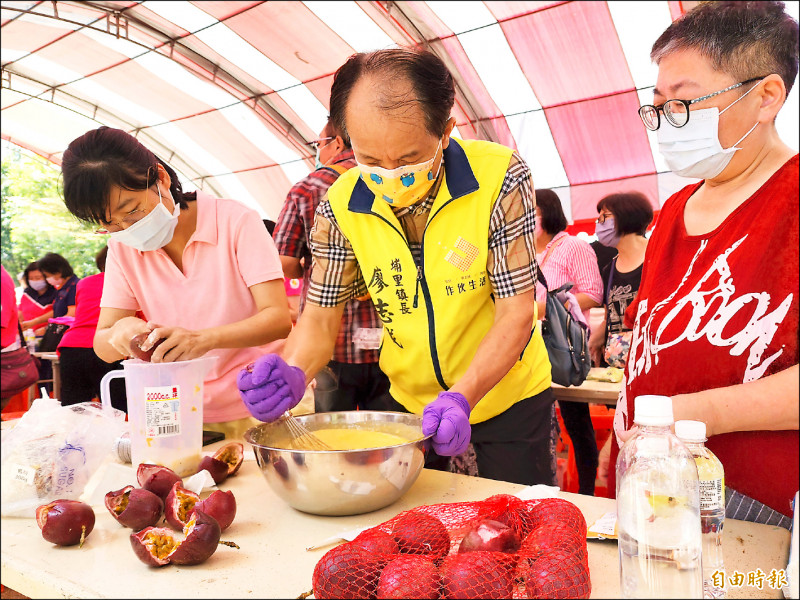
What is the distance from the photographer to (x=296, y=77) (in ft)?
4.50

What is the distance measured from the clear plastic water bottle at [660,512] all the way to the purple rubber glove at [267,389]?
0.74 meters

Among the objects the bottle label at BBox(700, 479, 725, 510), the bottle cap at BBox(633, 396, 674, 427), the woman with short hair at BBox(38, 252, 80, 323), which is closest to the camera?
the bottle cap at BBox(633, 396, 674, 427)

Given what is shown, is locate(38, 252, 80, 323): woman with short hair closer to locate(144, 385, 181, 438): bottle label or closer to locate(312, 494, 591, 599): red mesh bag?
locate(144, 385, 181, 438): bottle label

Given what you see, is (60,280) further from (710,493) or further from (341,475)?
(710,493)

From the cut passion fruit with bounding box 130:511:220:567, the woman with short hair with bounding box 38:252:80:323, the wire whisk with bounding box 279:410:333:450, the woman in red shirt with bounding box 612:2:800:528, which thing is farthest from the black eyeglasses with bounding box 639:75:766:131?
the woman with short hair with bounding box 38:252:80:323

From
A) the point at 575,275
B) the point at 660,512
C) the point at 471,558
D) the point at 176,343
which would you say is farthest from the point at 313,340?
the point at 575,275

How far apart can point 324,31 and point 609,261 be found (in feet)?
9.88

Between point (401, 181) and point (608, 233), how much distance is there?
2560mm

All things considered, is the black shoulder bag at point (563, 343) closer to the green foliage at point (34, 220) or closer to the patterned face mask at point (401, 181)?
the patterned face mask at point (401, 181)

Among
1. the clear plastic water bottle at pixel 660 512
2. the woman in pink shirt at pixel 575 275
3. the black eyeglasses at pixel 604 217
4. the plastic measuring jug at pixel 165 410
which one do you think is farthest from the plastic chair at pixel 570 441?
the clear plastic water bottle at pixel 660 512

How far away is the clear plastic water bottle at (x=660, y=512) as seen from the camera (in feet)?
2.50

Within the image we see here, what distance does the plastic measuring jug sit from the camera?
132cm

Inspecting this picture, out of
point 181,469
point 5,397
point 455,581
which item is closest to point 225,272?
point 181,469

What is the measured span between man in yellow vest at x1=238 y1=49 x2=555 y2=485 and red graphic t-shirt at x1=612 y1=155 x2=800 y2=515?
1.24 ft
